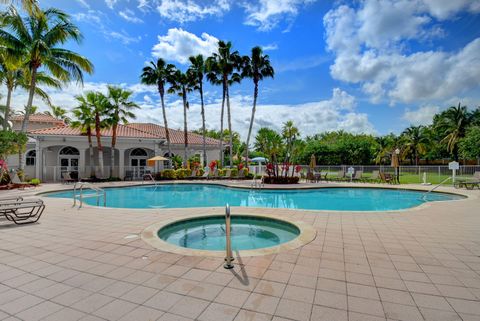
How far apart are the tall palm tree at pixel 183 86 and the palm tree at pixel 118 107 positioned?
536cm

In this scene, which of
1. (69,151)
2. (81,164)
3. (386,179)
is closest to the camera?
(386,179)

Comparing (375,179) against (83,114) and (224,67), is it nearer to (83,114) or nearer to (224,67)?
(224,67)

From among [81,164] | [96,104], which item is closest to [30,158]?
[81,164]

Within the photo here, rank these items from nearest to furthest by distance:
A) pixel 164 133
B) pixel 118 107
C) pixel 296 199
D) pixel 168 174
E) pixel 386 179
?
pixel 296 199 → pixel 386 179 → pixel 118 107 → pixel 168 174 → pixel 164 133

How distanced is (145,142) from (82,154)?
16.5ft

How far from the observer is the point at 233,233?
264 inches

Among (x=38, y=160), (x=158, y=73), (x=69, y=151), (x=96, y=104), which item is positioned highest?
(x=158, y=73)

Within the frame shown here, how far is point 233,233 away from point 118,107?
17438 millimetres

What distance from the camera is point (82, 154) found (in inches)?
813

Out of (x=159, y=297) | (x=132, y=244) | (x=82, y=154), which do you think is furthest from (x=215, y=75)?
(x=159, y=297)

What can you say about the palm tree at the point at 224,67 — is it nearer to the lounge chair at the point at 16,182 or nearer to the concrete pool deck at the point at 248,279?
the lounge chair at the point at 16,182

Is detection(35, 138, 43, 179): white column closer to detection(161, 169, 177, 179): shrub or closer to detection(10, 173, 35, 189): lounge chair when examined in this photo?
detection(10, 173, 35, 189): lounge chair

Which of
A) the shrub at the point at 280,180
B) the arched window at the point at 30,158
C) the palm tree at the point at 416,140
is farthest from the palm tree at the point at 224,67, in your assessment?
the palm tree at the point at 416,140

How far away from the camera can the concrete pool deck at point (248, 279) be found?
2607mm
